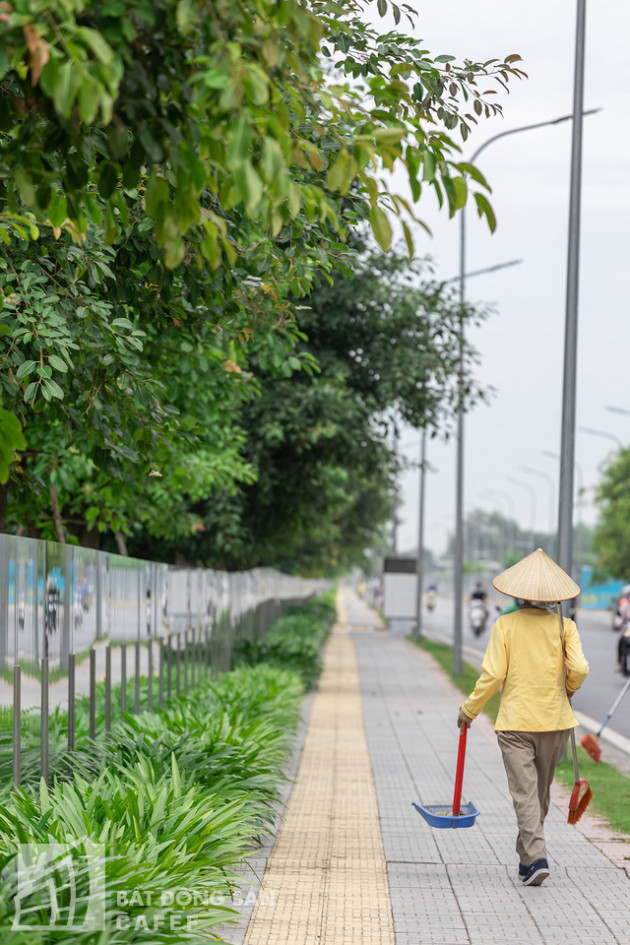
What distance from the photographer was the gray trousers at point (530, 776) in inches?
259

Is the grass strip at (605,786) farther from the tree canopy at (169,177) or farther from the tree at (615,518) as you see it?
the tree at (615,518)

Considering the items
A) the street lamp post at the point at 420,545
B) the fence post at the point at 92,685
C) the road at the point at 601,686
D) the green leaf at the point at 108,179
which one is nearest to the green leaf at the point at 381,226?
the green leaf at the point at 108,179

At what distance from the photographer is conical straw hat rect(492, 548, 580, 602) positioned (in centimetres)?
688

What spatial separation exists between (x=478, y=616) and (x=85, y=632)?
3267 cm

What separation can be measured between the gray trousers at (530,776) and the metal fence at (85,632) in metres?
2.56

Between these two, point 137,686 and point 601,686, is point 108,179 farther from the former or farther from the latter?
point 601,686

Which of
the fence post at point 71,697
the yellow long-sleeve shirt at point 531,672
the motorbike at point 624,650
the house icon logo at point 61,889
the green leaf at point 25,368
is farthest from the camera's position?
the motorbike at point 624,650

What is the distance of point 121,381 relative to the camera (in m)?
7.03

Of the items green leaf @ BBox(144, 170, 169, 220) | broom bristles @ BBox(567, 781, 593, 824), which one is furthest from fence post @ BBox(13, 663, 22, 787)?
green leaf @ BBox(144, 170, 169, 220)

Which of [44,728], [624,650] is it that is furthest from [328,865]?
[624,650]

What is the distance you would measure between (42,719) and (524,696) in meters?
2.66

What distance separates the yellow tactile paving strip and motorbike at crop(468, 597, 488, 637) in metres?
27.7

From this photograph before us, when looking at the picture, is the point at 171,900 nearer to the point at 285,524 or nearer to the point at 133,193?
the point at 133,193

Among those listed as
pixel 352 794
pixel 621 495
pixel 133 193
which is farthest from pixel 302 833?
pixel 621 495
